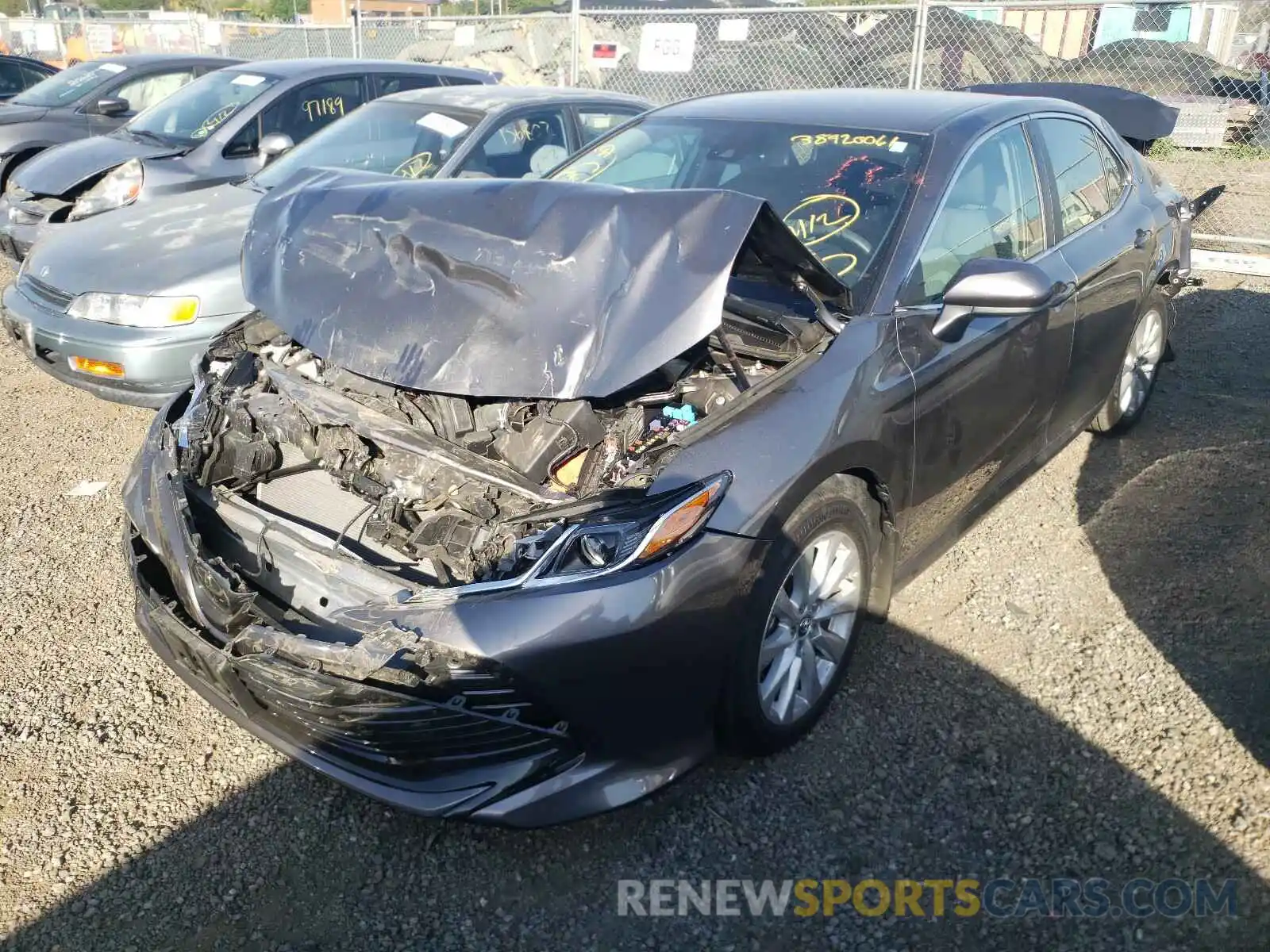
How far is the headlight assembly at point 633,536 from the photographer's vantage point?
2.38 meters

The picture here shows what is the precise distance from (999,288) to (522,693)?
1.83m

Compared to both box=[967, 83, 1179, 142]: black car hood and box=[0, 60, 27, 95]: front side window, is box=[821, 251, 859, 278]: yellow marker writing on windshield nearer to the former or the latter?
box=[967, 83, 1179, 142]: black car hood

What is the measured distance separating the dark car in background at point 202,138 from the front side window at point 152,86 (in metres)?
2.31

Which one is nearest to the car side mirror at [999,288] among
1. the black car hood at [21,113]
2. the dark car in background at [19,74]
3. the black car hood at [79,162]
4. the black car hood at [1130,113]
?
the black car hood at [1130,113]

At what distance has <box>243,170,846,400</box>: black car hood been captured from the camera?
2.71m

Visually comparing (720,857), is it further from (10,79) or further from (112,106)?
(10,79)

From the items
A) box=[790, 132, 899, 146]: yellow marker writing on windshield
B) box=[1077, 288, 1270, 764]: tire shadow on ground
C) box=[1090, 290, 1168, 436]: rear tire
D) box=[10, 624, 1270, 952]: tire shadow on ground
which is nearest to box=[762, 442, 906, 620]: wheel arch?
box=[10, 624, 1270, 952]: tire shadow on ground

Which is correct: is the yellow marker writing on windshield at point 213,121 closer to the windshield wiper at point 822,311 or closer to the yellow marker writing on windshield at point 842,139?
the yellow marker writing on windshield at point 842,139

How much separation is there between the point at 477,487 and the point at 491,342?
0.41 m

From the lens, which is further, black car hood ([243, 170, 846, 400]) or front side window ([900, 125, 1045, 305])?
front side window ([900, 125, 1045, 305])

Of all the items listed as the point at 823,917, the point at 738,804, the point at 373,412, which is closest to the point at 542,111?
the point at 373,412

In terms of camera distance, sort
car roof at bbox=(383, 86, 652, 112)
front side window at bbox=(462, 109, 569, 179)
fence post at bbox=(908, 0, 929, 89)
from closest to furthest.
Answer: front side window at bbox=(462, 109, 569, 179) < car roof at bbox=(383, 86, 652, 112) < fence post at bbox=(908, 0, 929, 89)

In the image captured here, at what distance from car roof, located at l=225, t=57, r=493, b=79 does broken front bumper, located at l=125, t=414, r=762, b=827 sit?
6.14 meters

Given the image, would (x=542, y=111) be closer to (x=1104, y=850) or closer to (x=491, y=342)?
(x=491, y=342)
